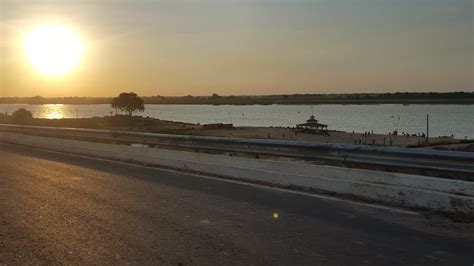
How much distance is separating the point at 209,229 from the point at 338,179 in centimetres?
301

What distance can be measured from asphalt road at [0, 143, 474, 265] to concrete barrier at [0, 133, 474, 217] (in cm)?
43

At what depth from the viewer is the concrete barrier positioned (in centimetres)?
678

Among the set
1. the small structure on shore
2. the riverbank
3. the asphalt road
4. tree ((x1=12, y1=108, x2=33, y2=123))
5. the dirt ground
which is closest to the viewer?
the asphalt road

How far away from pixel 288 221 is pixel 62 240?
282 centimetres

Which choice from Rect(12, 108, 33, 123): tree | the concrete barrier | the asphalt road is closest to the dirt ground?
Rect(12, 108, 33, 123): tree

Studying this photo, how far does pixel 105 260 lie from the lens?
4.99 metres

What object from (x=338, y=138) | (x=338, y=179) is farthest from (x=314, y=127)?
(x=338, y=179)

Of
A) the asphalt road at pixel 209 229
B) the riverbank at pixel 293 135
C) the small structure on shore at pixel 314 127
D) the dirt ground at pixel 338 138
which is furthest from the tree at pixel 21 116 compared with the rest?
the asphalt road at pixel 209 229

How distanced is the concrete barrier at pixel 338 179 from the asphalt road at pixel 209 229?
1.40ft

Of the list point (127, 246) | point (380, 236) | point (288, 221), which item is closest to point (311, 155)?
point (288, 221)

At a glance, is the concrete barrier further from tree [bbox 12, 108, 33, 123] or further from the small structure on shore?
the small structure on shore

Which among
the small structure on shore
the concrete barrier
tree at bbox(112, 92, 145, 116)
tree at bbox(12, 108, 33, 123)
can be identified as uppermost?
tree at bbox(112, 92, 145, 116)

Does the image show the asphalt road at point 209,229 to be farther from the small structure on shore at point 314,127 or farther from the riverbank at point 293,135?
the small structure on shore at point 314,127

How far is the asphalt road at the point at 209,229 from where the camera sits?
16.6ft
